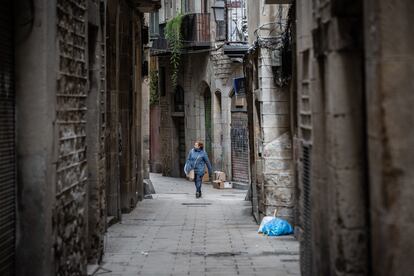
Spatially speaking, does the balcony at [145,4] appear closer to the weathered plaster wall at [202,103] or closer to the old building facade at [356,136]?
the weathered plaster wall at [202,103]

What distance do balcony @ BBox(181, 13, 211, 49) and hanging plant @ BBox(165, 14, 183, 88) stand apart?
0.91 feet

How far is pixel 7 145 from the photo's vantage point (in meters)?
6.63

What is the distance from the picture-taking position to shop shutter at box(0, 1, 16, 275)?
651 cm

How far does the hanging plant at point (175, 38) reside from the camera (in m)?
27.9

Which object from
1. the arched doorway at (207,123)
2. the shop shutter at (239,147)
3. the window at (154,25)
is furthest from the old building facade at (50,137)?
the window at (154,25)

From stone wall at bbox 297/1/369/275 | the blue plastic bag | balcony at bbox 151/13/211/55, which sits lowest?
the blue plastic bag

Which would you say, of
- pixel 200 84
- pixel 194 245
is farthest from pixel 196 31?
pixel 194 245

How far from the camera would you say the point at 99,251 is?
9.85m

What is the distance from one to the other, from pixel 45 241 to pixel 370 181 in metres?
3.00

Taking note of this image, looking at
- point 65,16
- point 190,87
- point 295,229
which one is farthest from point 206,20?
point 65,16

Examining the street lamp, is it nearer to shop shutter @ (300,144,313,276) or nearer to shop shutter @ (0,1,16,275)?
shop shutter @ (300,144,313,276)

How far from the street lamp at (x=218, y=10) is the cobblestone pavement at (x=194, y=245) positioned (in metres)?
9.58

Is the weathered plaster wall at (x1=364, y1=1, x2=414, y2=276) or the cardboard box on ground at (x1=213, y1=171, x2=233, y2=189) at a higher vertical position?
the weathered plaster wall at (x1=364, y1=1, x2=414, y2=276)

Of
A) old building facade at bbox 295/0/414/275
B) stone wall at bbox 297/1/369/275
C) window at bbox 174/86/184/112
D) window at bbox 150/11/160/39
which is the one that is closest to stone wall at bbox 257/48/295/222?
old building facade at bbox 295/0/414/275
